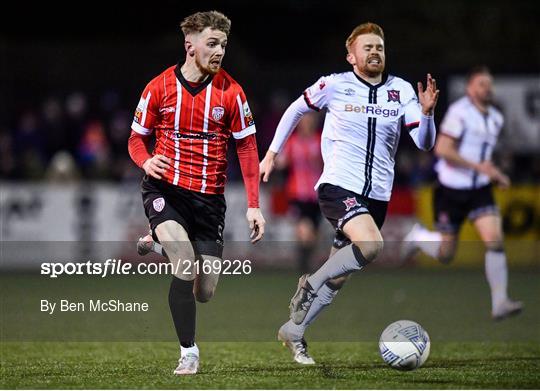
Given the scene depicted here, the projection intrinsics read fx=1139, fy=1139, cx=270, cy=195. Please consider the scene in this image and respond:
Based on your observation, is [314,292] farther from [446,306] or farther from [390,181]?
[446,306]

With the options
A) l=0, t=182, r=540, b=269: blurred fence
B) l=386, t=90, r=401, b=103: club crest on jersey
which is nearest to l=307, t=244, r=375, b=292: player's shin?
l=386, t=90, r=401, b=103: club crest on jersey

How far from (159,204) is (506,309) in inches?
146

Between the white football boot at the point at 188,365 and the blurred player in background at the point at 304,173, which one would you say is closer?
the white football boot at the point at 188,365

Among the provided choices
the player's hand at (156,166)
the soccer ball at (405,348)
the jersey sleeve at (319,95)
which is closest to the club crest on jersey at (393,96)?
the jersey sleeve at (319,95)

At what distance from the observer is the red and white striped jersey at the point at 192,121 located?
7230 mm

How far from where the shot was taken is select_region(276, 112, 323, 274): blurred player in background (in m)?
14.0

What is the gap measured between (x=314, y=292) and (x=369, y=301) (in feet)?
14.3

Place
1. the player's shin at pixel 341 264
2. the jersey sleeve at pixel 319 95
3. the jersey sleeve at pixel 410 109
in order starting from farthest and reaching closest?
the jersey sleeve at pixel 319 95 < the jersey sleeve at pixel 410 109 < the player's shin at pixel 341 264

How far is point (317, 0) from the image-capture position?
2162cm

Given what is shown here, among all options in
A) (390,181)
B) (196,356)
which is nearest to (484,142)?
(390,181)

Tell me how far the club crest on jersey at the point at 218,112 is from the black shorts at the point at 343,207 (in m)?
1.00

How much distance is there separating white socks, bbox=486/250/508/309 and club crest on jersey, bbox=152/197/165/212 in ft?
12.4

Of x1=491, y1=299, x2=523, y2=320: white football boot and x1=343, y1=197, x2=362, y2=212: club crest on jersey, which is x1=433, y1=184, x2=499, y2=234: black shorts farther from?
x1=343, y1=197, x2=362, y2=212: club crest on jersey

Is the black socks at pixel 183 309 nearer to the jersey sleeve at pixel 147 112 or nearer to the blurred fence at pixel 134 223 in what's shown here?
the jersey sleeve at pixel 147 112
